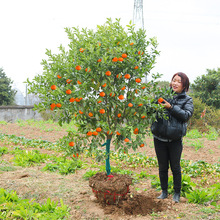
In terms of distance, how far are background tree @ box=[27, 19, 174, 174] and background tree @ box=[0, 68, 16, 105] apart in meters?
19.5

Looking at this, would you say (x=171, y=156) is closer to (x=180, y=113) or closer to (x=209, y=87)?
(x=180, y=113)

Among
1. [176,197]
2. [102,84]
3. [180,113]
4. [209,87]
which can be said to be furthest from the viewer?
[209,87]

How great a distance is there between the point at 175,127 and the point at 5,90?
20.7 m

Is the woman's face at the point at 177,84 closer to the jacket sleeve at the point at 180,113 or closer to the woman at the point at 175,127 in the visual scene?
the woman at the point at 175,127

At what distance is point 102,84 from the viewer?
3051mm

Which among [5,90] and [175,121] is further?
[5,90]

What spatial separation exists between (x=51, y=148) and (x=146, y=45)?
568cm

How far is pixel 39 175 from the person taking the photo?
5.18m

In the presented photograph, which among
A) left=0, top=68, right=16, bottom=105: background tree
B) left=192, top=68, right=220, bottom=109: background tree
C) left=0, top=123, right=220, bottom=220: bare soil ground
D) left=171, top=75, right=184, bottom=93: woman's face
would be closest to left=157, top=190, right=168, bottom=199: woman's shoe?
left=0, top=123, right=220, bottom=220: bare soil ground

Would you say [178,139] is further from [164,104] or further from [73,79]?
[73,79]

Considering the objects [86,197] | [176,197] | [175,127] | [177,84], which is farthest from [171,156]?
[86,197]

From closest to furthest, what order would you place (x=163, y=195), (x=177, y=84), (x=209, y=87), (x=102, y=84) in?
(x=102, y=84), (x=177, y=84), (x=163, y=195), (x=209, y=87)

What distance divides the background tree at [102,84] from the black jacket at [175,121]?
15 cm

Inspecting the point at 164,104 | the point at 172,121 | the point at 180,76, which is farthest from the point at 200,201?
the point at 180,76
